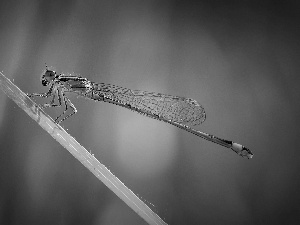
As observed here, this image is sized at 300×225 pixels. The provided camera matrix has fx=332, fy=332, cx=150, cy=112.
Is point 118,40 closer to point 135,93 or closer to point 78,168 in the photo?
point 135,93

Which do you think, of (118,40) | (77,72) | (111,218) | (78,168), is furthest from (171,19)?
(111,218)

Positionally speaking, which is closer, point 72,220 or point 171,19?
point 72,220

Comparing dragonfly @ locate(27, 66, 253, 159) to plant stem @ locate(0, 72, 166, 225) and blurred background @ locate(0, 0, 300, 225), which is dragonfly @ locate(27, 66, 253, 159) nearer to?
blurred background @ locate(0, 0, 300, 225)

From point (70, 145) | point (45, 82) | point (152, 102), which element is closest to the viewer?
point (70, 145)

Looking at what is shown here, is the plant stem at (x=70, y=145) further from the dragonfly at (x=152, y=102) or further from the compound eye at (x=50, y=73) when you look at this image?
the dragonfly at (x=152, y=102)

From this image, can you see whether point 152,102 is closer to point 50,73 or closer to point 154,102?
point 154,102

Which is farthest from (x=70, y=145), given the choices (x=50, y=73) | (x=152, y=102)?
(x=152, y=102)

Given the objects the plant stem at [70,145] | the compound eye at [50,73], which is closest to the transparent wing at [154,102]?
Answer: the compound eye at [50,73]

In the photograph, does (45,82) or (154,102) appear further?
(154,102)
